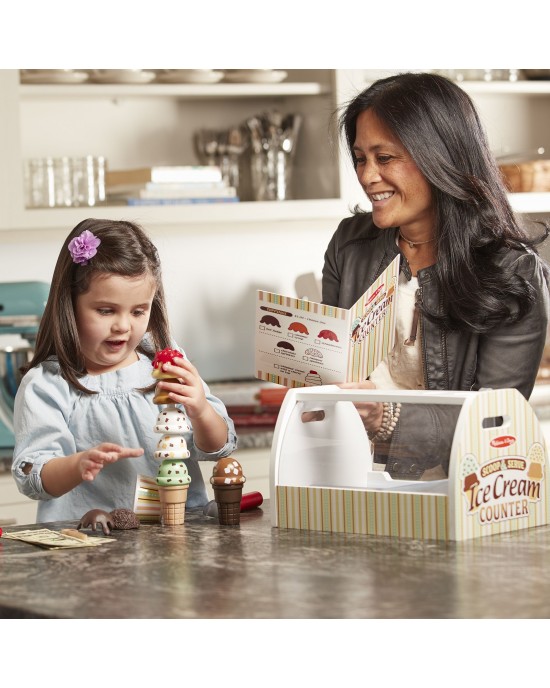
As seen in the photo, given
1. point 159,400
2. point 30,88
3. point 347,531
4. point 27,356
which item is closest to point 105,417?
point 159,400

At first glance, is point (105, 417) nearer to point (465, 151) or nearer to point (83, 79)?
point (465, 151)

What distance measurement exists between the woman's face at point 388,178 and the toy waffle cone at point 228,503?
0.65 m

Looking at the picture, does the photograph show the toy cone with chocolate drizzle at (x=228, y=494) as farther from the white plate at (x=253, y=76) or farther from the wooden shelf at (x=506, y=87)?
the wooden shelf at (x=506, y=87)

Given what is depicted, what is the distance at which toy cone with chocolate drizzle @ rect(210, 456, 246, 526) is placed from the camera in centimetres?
176

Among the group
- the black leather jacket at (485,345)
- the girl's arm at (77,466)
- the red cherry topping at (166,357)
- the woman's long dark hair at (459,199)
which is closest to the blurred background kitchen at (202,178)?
the woman's long dark hair at (459,199)

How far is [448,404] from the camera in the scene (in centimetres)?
164

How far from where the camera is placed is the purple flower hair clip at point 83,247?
76.4 inches

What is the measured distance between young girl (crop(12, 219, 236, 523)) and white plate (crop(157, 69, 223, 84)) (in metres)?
1.71

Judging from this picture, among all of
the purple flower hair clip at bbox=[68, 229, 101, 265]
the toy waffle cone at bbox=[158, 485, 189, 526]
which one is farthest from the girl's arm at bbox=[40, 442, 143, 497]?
the purple flower hair clip at bbox=[68, 229, 101, 265]

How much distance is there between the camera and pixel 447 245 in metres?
2.13

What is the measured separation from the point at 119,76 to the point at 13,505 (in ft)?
4.48

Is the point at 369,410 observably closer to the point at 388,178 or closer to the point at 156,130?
the point at 388,178

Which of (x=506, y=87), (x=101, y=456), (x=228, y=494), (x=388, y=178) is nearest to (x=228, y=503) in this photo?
(x=228, y=494)

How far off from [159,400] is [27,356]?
1664mm
